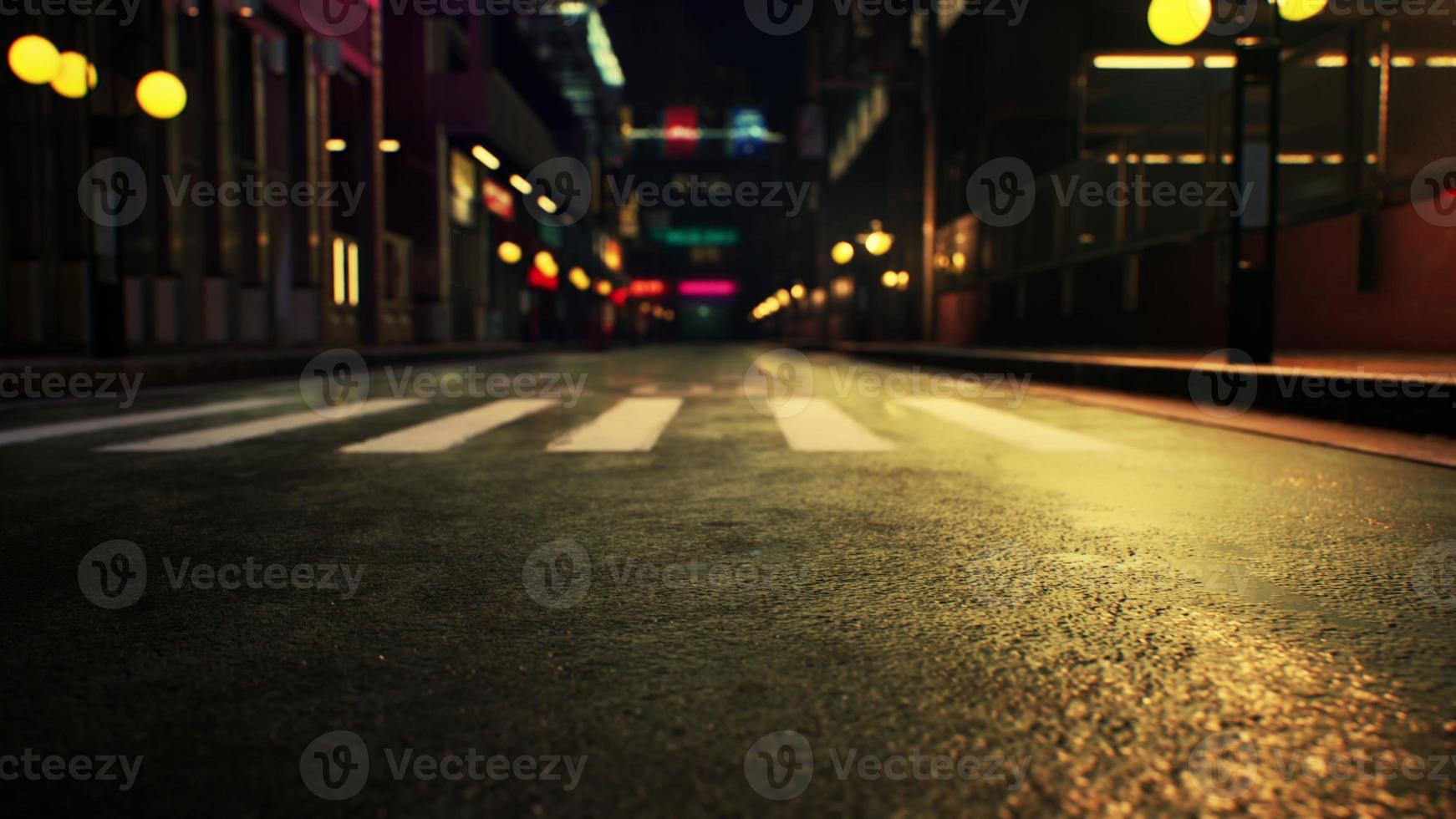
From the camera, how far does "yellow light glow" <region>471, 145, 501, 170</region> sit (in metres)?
34.5

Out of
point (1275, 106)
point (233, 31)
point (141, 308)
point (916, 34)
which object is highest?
point (916, 34)

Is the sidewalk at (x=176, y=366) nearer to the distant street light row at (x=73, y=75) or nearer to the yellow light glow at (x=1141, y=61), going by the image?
the distant street light row at (x=73, y=75)

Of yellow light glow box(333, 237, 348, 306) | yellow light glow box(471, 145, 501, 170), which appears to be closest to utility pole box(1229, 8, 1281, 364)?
yellow light glow box(333, 237, 348, 306)

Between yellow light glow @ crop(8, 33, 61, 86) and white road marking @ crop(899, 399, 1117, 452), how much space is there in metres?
10.3

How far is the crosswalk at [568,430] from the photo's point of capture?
5980mm

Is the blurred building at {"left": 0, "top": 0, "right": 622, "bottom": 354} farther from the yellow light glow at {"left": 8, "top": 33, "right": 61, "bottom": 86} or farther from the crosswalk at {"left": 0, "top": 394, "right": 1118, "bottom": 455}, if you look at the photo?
the crosswalk at {"left": 0, "top": 394, "right": 1118, "bottom": 455}

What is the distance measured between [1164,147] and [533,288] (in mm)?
35668

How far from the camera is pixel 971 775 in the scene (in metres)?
1.49

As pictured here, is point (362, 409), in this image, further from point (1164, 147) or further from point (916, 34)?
point (916, 34)

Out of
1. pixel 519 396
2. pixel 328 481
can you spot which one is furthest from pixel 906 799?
pixel 519 396

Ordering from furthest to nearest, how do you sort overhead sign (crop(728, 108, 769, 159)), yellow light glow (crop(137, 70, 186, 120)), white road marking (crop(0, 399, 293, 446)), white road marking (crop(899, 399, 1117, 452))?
overhead sign (crop(728, 108, 769, 159))
yellow light glow (crop(137, 70, 186, 120))
white road marking (crop(0, 399, 293, 446))
white road marking (crop(899, 399, 1117, 452))

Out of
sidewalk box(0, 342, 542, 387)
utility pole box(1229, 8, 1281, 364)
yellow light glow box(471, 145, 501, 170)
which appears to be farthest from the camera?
yellow light glow box(471, 145, 501, 170)

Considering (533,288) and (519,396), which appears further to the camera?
(533,288)

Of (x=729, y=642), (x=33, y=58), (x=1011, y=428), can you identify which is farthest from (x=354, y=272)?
(x=729, y=642)
